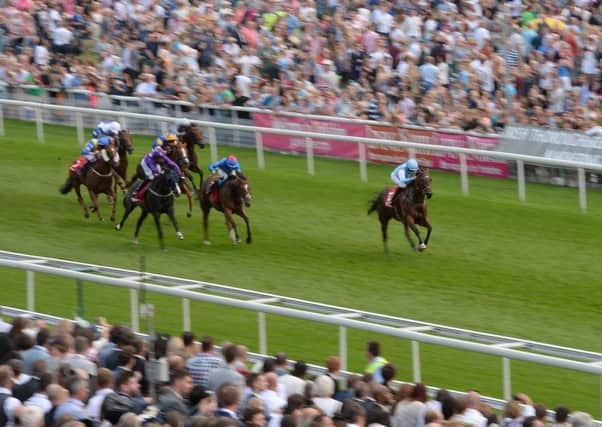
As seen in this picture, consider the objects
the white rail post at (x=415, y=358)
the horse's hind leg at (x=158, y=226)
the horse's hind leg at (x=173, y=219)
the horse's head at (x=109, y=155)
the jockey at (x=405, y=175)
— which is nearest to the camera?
the white rail post at (x=415, y=358)

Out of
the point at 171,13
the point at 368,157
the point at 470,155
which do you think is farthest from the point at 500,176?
the point at 171,13

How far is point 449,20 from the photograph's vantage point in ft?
69.0

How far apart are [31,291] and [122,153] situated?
580cm

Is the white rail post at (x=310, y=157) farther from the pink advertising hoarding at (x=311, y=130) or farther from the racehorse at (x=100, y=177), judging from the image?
the racehorse at (x=100, y=177)

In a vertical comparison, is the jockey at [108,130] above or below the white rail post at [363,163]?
above

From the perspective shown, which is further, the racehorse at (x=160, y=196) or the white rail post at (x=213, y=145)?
the white rail post at (x=213, y=145)

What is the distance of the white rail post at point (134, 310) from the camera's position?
467 inches

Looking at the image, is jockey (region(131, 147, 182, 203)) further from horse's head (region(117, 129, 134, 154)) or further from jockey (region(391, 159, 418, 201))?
jockey (region(391, 159, 418, 201))

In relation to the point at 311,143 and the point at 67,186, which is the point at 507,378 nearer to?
the point at 67,186

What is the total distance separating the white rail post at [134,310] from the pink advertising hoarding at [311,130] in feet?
26.1

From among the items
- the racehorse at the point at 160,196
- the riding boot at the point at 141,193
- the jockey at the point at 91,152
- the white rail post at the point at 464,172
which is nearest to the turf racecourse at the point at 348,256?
the white rail post at the point at 464,172

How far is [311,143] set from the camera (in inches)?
774

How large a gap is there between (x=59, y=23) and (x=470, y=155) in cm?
839

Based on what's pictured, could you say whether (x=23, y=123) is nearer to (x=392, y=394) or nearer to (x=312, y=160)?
(x=312, y=160)
